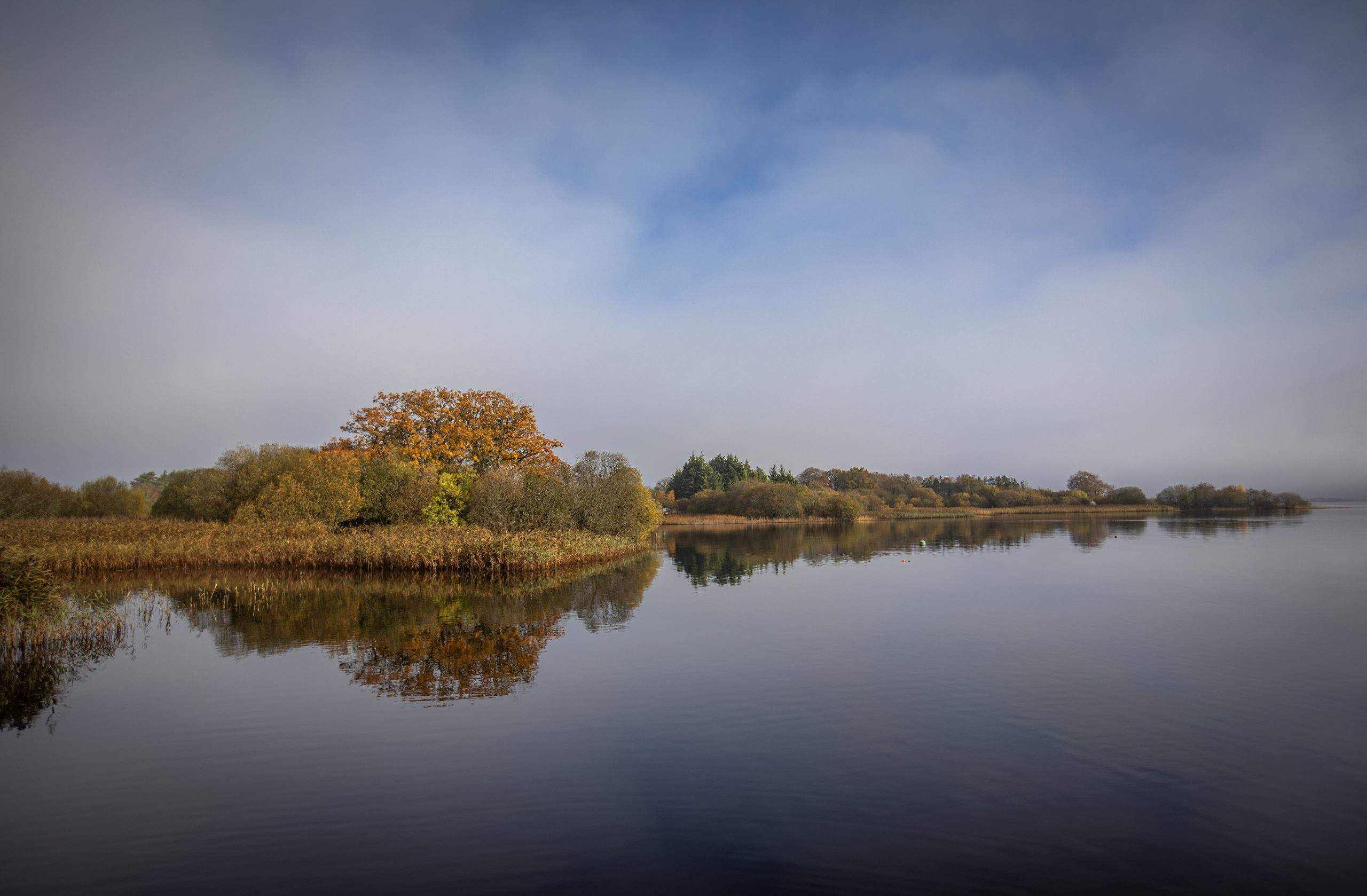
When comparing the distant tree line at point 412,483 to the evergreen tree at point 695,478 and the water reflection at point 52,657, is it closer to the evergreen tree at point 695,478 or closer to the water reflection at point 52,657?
the water reflection at point 52,657

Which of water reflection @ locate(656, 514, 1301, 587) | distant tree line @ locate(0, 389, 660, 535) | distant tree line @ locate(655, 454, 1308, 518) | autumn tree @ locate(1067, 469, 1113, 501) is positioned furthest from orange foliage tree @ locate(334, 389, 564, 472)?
autumn tree @ locate(1067, 469, 1113, 501)

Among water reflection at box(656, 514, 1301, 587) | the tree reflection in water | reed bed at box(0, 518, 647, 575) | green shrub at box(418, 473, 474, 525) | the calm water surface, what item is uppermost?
green shrub at box(418, 473, 474, 525)

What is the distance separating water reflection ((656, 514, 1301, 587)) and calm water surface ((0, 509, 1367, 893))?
38.9 ft

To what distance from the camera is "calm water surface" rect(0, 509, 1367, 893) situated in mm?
5129

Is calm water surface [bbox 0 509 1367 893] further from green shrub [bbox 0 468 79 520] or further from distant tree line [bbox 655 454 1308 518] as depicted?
distant tree line [bbox 655 454 1308 518]

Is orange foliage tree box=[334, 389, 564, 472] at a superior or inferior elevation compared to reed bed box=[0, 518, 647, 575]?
superior

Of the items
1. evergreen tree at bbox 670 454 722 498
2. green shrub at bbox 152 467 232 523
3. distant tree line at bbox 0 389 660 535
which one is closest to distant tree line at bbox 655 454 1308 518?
evergreen tree at bbox 670 454 722 498

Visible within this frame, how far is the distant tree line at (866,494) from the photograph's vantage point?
273ft

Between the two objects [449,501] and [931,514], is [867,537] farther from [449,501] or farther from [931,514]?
[931,514]

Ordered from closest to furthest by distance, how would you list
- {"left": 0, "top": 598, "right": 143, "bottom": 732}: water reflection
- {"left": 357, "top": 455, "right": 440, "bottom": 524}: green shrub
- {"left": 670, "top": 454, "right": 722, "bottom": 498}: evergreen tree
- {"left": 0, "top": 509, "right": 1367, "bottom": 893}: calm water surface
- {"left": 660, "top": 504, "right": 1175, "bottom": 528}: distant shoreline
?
{"left": 0, "top": 509, "right": 1367, "bottom": 893}: calm water surface, {"left": 0, "top": 598, "right": 143, "bottom": 732}: water reflection, {"left": 357, "top": 455, "right": 440, "bottom": 524}: green shrub, {"left": 660, "top": 504, "right": 1175, "bottom": 528}: distant shoreline, {"left": 670, "top": 454, "right": 722, "bottom": 498}: evergreen tree

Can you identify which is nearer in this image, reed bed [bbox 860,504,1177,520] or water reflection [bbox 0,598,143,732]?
water reflection [bbox 0,598,143,732]

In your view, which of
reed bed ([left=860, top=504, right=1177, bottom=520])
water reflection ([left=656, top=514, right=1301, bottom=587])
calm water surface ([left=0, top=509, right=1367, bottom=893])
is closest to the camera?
calm water surface ([left=0, top=509, right=1367, bottom=893])

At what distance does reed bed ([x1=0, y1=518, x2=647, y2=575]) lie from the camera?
23.0 metres

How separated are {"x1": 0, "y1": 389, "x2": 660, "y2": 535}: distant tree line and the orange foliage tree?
0.21ft
